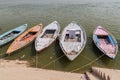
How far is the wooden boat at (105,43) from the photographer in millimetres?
19253

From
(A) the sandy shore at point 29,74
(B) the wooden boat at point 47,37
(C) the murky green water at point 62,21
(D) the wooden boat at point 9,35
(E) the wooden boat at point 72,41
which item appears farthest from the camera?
(D) the wooden boat at point 9,35

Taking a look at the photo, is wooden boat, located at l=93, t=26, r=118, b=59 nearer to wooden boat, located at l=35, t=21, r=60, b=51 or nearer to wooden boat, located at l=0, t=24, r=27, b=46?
wooden boat, located at l=35, t=21, r=60, b=51

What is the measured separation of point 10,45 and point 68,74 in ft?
27.5

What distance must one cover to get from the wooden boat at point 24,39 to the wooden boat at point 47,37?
0.86 meters

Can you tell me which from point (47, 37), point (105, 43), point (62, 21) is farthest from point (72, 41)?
point (62, 21)

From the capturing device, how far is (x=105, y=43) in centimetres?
2123

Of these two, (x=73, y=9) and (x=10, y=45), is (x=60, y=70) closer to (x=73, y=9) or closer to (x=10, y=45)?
(x=10, y=45)

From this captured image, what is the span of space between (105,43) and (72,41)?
3.47 m

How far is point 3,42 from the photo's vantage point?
73.6 ft

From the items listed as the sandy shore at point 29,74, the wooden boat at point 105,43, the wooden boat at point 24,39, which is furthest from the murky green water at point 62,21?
the sandy shore at point 29,74

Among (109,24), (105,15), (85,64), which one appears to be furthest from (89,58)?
(105,15)

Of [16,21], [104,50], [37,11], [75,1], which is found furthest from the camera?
[75,1]

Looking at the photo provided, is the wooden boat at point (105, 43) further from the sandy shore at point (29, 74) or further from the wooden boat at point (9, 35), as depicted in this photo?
the wooden boat at point (9, 35)

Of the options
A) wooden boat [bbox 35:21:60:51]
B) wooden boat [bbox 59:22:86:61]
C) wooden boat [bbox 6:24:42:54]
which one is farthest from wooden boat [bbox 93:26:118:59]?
wooden boat [bbox 6:24:42:54]
